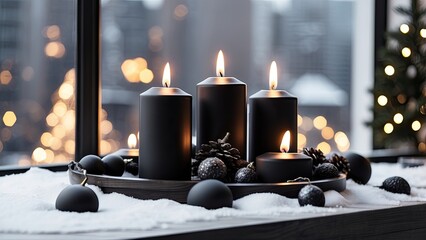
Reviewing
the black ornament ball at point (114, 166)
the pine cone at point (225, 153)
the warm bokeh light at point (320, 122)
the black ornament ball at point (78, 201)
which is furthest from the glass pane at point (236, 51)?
the black ornament ball at point (78, 201)

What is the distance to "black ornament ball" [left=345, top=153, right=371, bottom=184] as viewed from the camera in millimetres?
1595

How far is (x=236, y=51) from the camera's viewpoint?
7.71 ft

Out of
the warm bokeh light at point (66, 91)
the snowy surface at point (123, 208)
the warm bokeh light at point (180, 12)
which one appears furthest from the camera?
the warm bokeh light at point (180, 12)

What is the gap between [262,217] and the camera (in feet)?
3.81

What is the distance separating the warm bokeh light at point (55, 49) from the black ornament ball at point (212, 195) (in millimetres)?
838

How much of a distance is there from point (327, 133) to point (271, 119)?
1.18 m

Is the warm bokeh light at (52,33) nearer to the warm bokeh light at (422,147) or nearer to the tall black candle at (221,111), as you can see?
the tall black candle at (221,111)

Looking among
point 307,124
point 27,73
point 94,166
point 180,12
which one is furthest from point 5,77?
point 307,124

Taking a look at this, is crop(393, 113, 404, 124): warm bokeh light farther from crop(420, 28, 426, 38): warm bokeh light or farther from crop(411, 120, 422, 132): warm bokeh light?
crop(420, 28, 426, 38): warm bokeh light

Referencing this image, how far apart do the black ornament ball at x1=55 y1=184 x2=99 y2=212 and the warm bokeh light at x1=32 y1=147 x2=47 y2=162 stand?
30.0 inches

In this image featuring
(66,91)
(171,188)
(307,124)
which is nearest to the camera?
(171,188)

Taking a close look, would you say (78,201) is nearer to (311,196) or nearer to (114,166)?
(114,166)

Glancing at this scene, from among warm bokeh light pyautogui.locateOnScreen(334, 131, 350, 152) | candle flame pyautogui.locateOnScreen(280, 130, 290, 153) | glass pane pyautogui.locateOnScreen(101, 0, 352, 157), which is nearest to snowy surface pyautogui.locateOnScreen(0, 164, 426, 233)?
candle flame pyautogui.locateOnScreen(280, 130, 290, 153)

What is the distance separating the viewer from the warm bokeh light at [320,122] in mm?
2533
